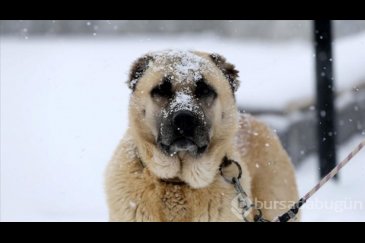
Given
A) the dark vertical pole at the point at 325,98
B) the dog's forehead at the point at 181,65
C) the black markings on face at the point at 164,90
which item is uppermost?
the dark vertical pole at the point at 325,98

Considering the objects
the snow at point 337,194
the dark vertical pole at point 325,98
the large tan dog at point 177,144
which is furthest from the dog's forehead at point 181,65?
the dark vertical pole at point 325,98

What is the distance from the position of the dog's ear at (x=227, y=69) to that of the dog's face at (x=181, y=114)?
0.05 metres

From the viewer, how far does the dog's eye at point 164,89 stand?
3926 mm

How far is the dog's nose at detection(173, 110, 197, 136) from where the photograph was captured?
12.2 ft

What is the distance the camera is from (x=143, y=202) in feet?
12.6

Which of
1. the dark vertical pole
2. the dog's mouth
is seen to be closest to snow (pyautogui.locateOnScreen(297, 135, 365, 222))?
the dark vertical pole

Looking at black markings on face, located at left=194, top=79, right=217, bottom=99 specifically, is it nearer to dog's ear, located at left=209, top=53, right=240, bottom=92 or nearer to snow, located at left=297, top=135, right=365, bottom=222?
dog's ear, located at left=209, top=53, right=240, bottom=92

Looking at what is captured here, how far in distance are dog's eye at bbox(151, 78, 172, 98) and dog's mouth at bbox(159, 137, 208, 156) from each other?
0.31 m

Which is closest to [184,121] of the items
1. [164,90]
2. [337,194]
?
[164,90]

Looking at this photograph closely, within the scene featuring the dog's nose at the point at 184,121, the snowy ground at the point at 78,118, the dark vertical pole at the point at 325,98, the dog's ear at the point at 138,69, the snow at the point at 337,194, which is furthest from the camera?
the dark vertical pole at the point at 325,98

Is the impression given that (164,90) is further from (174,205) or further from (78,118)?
(78,118)

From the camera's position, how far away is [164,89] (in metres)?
3.93

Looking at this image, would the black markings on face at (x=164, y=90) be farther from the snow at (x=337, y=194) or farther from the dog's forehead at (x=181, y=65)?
the snow at (x=337, y=194)
